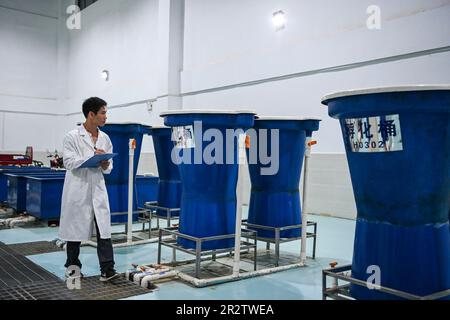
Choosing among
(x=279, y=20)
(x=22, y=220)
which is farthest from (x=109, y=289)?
(x=279, y=20)

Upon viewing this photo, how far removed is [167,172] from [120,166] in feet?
1.84

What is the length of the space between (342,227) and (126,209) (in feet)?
9.04

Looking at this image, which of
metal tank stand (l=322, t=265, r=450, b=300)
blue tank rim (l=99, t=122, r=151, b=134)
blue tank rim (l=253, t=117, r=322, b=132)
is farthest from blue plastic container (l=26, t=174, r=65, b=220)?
metal tank stand (l=322, t=265, r=450, b=300)

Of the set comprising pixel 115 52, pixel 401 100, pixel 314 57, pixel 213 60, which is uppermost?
pixel 115 52

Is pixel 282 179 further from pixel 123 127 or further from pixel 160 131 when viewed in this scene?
pixel 123 127

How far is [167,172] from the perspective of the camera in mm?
4785

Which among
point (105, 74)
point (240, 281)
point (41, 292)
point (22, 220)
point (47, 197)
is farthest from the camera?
point (105, 74)

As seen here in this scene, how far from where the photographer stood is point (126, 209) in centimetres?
458

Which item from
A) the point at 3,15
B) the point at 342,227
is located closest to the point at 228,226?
the point at 342,227

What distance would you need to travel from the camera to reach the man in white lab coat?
9.30 feet

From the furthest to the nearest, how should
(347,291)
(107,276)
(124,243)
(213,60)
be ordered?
(213,60), (124,243), (107,276), (347,291)

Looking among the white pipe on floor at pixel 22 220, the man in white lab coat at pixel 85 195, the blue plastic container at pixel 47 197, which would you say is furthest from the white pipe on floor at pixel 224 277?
the white pipe on floor at pixel 22 220

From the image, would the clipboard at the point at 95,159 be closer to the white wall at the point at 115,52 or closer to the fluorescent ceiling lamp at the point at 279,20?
the fluorescent ceiling lamp at the point at 279,20

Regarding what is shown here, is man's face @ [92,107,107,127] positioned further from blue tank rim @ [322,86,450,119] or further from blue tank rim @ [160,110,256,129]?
blue tank rim @ [322,86,450,119]
